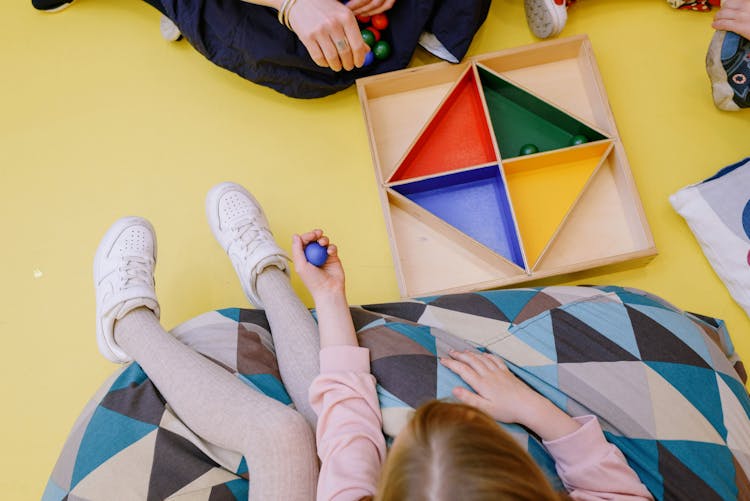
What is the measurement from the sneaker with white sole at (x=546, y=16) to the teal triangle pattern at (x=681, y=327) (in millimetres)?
674

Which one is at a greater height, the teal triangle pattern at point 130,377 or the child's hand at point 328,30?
the child's hand at point 328,30

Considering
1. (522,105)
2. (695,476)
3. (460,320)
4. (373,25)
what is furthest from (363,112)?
(695,476)

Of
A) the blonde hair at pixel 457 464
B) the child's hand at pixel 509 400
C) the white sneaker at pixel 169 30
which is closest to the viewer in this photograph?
the blonde hair at pixel 457 464

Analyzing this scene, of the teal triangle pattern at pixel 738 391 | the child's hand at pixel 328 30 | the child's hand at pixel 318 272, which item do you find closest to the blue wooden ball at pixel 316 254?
the child's hand at pixel 318 272

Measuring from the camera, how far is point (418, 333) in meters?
0.98

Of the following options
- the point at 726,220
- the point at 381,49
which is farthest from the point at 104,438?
the point at 726,220

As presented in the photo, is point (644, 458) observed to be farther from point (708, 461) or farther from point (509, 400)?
point (509, 400)

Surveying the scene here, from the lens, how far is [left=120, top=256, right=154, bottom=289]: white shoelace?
3.42 feet

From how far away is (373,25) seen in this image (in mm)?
1267

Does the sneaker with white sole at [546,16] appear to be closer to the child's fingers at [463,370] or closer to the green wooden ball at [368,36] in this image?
the green wooden ball at [368,36]

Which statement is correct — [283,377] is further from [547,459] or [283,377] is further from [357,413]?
[547,459]

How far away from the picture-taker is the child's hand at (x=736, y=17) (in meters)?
1.18

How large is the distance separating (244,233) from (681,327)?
0.80 m

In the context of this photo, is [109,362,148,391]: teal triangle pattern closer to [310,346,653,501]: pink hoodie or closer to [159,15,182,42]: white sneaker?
[310,346,653,501]: pink hoodie
